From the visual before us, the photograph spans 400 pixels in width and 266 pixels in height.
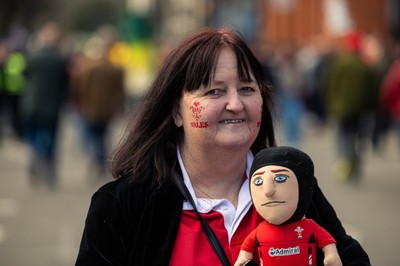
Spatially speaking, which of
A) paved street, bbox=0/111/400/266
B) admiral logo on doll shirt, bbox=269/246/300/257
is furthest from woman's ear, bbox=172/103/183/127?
paved street, bbox=0/111/400/266

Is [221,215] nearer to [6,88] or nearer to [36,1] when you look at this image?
[6,88]

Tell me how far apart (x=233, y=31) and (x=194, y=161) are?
46cm

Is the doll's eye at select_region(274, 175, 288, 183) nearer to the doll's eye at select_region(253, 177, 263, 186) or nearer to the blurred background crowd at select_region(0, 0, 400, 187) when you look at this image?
the doll's eye at select_region(253, 177, 263, 186)

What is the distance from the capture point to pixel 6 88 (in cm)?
2062

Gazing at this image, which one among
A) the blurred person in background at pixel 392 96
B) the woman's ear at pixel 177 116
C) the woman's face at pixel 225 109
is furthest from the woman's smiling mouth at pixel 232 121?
the blurred person in background at pixel 392 96

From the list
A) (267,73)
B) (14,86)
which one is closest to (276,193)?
(267,73)

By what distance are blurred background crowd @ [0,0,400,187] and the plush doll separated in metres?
0.82

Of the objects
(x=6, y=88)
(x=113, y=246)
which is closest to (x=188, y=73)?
(x=113, y=246)

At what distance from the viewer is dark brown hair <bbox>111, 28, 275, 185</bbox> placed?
11.2 ft

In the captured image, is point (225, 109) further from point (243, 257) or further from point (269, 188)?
point (243, 257)

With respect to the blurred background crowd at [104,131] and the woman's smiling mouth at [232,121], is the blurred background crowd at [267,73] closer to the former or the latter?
the blurred background crowd at [104,131]

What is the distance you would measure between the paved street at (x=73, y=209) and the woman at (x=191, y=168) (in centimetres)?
468

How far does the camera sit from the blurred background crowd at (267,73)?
13.2 m

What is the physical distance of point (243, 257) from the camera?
317cm
